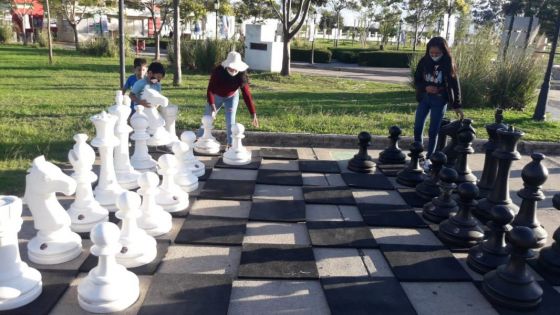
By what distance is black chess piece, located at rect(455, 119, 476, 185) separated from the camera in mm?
4750

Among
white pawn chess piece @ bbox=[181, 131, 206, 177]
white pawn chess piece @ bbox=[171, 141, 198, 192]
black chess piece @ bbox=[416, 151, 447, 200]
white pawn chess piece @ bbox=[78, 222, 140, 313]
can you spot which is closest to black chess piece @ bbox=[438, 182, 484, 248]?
black chess piece @ bbox=[416, 151, 447, 200]

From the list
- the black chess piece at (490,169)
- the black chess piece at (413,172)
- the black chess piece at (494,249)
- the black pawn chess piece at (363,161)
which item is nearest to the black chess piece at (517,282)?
the black chess piece at (494,249)

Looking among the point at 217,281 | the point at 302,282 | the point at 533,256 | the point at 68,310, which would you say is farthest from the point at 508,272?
the point at 68,310

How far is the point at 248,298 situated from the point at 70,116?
5.99m

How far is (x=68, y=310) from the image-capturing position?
2648 millimetres

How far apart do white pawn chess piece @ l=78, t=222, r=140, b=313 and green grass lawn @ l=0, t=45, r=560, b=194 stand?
91.0 inches

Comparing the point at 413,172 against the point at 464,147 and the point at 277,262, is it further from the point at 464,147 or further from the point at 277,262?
the point at 277,262

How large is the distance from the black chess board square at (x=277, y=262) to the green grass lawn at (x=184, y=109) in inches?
100

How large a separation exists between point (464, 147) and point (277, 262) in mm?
2588

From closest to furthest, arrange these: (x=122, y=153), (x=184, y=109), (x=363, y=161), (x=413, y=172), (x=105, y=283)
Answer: (x=105, y=283) < (x=122, y=153) < (x=413, y=172) < (x=363, y=161) < (x=184, y=109)

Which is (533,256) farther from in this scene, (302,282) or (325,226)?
(302,282)

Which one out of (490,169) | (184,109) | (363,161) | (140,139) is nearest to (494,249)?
(490,169)

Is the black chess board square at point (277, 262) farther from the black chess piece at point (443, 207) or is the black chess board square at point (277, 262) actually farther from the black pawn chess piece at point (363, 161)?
the black pawn chess piece at point (363, 161)

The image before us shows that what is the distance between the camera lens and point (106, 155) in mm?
3973
